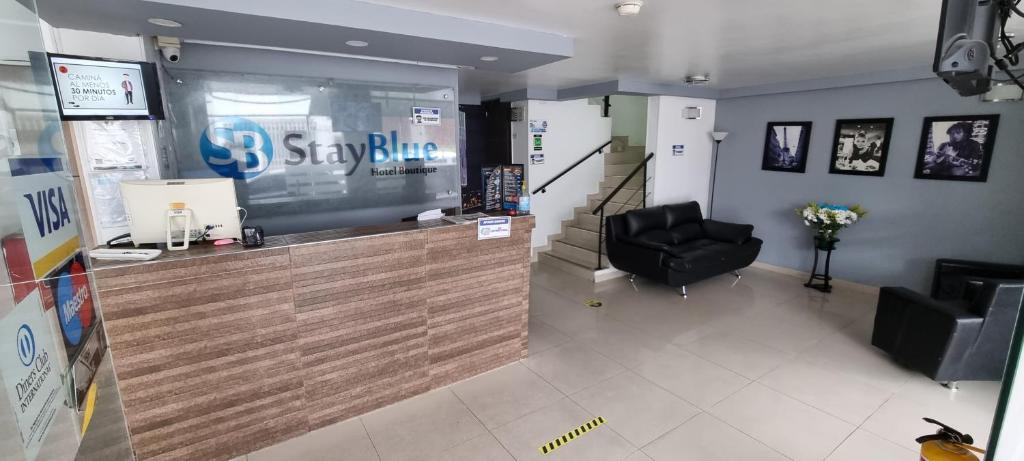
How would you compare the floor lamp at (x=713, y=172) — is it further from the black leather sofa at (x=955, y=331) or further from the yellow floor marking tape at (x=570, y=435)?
the yellow floor marking tape at (x=570, y=435)

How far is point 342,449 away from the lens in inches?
98.7

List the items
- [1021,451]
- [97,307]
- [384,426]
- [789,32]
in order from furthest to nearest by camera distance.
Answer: [789,32], [384,426], [97,307], [1021,451]

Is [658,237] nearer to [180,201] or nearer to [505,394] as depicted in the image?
[505,394]

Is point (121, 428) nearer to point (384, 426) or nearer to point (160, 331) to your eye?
point (160, 331)

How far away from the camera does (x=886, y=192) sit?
4.96 metres

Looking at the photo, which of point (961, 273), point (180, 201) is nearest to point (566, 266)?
point (961, 273)

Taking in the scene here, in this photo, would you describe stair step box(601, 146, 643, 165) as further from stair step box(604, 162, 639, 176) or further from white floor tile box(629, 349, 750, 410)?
white floor tile box(629, 349, 750, 410)

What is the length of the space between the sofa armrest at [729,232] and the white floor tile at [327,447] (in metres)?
A: 5.04

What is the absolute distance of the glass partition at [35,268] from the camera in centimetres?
105

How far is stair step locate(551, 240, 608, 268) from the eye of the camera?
6.07 metres

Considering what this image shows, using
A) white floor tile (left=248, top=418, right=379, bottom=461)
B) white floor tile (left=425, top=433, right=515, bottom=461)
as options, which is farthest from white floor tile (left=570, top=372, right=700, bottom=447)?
white floor tile (left=248, top=418, right=379, bottom=461)

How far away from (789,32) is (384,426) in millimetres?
3944

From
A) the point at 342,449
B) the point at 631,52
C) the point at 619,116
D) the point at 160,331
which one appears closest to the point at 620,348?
the point at 342,449

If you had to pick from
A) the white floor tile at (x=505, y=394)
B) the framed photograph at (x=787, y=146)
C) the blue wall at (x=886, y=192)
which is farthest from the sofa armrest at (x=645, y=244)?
the white floor tile at (x=505, y=394)
